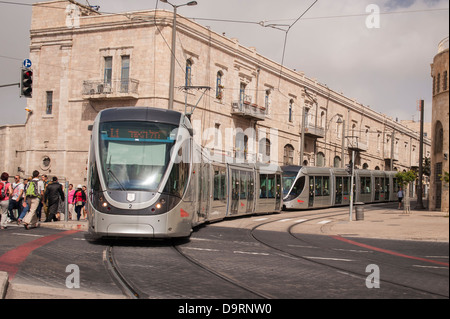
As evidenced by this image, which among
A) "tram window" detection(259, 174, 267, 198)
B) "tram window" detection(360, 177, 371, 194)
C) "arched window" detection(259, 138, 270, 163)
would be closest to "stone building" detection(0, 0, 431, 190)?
"arched window" detection(259, 138, 270, 163)

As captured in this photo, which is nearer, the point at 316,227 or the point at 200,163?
the point at 200,163

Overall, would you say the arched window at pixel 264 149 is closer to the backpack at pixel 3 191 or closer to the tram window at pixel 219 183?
the tram window at pixel 219 183

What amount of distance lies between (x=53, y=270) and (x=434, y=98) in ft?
21.5

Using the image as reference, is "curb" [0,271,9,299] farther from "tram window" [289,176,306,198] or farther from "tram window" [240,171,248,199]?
"tram window" [289,176,306,198]

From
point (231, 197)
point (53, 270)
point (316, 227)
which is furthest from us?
point (231, 197)

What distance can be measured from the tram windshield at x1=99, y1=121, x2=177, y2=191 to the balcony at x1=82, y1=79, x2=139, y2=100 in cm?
2365

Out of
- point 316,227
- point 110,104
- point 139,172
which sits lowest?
point 316,227

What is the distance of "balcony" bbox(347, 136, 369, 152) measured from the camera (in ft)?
204

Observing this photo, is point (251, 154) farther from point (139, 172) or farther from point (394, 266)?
point (394, 266)

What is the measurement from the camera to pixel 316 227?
20.9 m

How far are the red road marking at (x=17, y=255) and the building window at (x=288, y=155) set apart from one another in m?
37.9

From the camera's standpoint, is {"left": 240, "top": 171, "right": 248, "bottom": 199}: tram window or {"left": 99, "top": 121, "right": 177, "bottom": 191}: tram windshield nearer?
{"left": 99, "top": 121, "right": 177, "bottom": 191}: tram windshield
